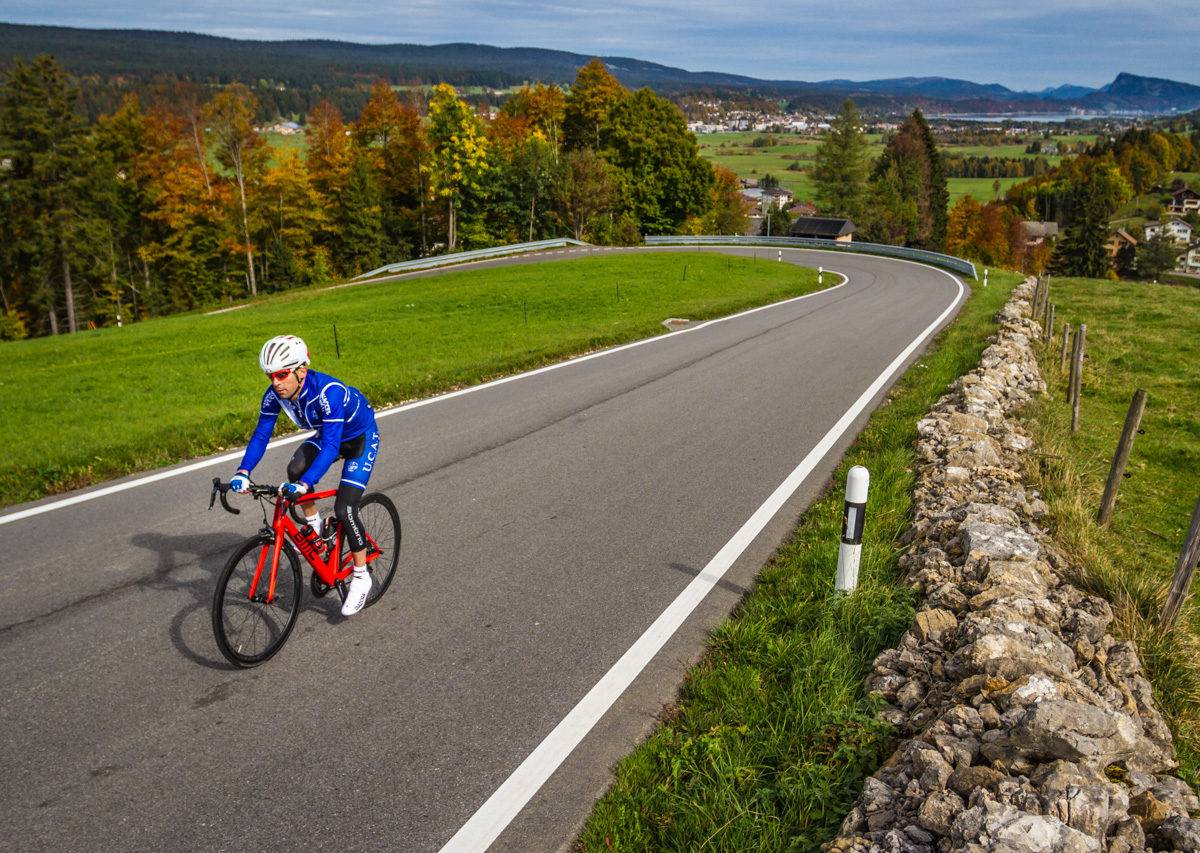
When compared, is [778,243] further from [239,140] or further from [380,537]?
[380,537]

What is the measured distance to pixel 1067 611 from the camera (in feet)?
15.4

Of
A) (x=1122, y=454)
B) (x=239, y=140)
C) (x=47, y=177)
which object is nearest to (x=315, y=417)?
(x=1122, y=454)

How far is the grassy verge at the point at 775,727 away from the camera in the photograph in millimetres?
3510

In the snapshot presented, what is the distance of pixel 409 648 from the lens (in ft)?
16.6

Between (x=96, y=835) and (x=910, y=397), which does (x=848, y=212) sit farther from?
(x=96, y=835)

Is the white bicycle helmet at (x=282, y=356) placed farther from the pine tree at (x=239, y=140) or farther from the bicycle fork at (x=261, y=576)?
the pine tree at (x=239, y=140)

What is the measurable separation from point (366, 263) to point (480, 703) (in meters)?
56.3

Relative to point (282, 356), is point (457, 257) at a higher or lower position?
lower

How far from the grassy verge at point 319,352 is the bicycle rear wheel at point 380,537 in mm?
4521

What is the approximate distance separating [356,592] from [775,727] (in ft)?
10.0

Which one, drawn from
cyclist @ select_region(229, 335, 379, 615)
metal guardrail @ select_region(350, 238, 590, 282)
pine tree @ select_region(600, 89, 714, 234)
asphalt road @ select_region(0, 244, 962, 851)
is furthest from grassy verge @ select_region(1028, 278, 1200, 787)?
pine tree @ select_region(600, 89, 714, 234)

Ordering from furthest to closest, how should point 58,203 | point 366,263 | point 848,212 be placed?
point 848,212 → point 366,263 → point 58,203

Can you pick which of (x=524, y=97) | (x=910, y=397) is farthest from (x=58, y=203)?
(x=910, y=397)

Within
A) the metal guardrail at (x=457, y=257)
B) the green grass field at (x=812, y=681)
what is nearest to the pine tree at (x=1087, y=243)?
the metal guardrail at (x=457, y=257)
